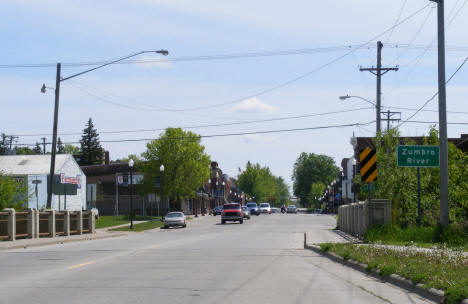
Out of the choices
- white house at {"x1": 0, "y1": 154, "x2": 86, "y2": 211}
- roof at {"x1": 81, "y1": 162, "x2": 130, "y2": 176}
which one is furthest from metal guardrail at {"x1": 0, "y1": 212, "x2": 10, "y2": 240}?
roof at {"x1": 81, "y1": 162, "x2": 130, "y2": 176}

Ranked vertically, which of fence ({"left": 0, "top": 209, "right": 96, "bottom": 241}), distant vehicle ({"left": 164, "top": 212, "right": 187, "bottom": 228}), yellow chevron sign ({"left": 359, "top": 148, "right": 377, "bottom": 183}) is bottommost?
distant vehicle ({"left": 164, "top": 212, "right": 187, "bottom": 228})

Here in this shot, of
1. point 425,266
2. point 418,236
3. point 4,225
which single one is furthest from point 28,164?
point 425,266

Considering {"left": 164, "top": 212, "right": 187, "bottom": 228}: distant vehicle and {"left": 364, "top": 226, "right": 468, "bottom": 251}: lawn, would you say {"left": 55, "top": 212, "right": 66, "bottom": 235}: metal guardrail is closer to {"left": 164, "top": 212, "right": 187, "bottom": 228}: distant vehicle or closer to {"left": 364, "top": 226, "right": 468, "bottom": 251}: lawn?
{"left": 164, "top": 212, "right": 187, "bottom": 228}: distant vehicle

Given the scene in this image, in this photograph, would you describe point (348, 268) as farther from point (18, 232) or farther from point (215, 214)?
point (215, 214)

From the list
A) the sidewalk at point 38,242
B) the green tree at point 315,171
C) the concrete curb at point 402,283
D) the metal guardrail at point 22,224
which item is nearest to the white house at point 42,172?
the sidewalk at point 38,242

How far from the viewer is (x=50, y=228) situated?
3341 centimetres

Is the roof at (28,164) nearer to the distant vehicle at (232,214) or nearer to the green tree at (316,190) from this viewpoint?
the distant vehicle at (232,214)

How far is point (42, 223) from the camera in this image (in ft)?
109

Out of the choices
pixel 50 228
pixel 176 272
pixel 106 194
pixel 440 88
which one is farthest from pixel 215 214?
pixel 176 272

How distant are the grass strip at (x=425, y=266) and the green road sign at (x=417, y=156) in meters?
5.04

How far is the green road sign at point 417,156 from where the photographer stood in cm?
2152

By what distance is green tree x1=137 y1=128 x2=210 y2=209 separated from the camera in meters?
75.0

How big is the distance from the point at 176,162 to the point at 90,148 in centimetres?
6272

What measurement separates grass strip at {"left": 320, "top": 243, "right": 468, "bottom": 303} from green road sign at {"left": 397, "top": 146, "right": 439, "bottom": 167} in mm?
5036
